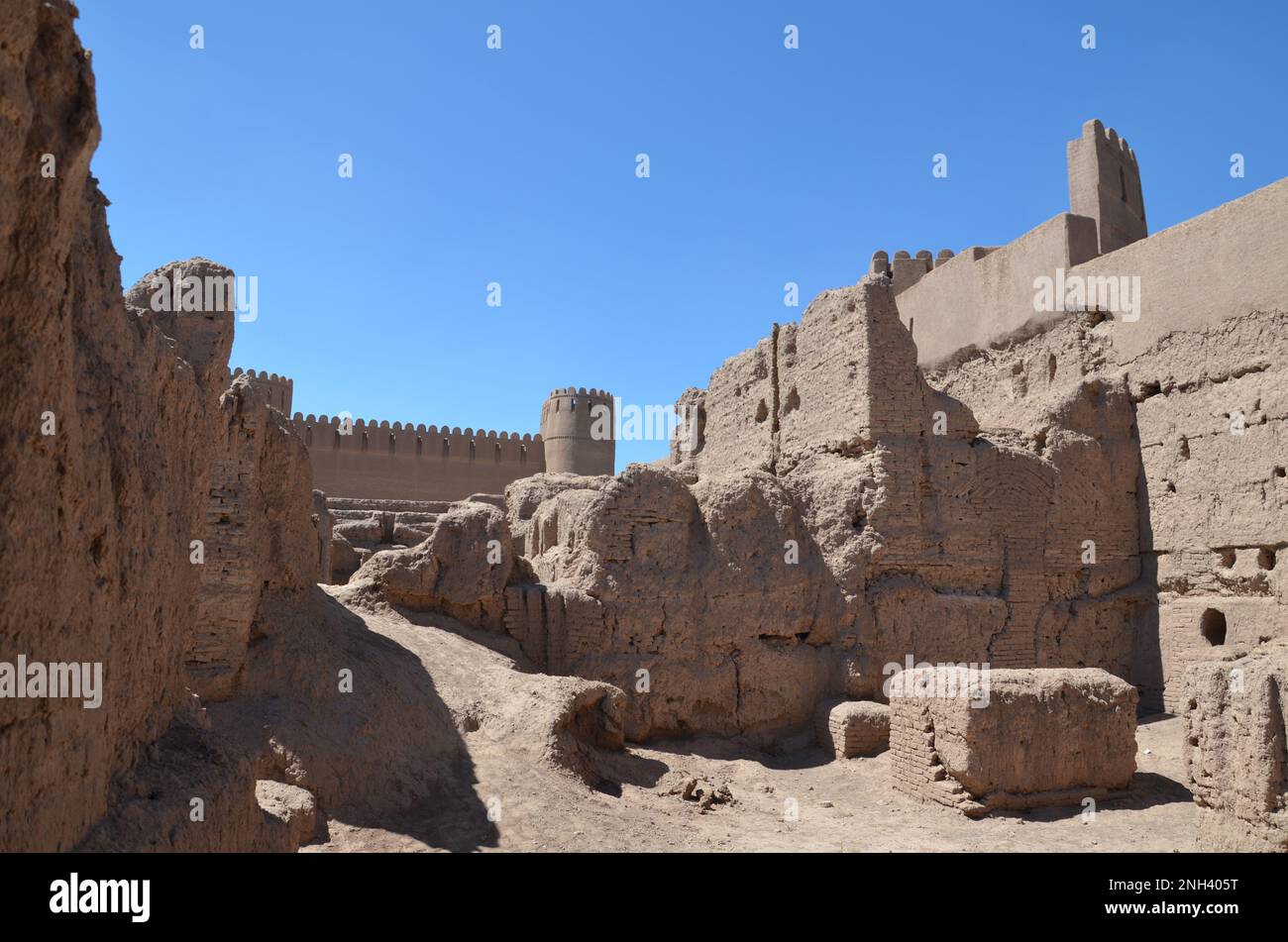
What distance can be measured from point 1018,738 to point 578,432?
21226 millimetres

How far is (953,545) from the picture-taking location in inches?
482

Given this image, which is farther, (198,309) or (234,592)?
(234,592)

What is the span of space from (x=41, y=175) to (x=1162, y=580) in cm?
Result: 1369

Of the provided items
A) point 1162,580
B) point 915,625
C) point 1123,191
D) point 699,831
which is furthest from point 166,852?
point 1123,191

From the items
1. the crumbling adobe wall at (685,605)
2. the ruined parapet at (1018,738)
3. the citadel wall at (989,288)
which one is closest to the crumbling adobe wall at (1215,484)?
the citadel wall at (989,288)

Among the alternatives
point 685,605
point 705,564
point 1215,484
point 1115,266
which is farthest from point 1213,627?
point 685,605

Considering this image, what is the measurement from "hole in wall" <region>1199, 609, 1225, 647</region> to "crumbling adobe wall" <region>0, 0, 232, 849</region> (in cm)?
1251

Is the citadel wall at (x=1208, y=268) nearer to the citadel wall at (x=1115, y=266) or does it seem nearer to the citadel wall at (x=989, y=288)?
the citadel wall at (x=1115, y=266)

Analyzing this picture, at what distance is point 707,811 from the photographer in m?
8.45

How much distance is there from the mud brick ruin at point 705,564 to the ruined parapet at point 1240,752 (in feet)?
0.09

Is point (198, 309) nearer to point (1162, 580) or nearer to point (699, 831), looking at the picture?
point (699, 831)

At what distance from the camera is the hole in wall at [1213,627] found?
1229cm

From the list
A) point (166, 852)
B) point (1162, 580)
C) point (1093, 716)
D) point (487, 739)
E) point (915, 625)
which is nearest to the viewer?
point (166, 852)

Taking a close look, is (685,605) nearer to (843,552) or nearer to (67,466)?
(843,552)
